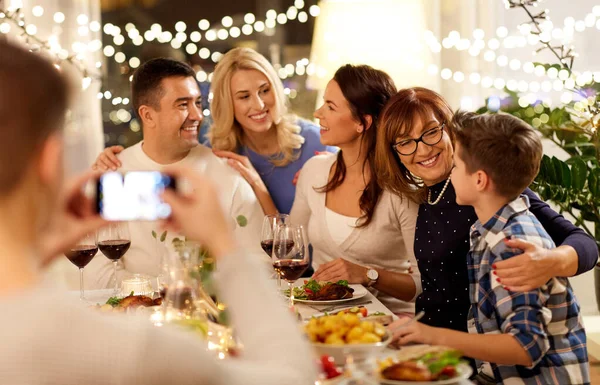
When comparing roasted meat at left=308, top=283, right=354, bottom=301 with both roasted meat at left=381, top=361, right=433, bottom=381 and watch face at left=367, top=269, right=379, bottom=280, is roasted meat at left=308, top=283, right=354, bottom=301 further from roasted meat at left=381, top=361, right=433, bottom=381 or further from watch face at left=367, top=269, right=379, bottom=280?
roasted meat at left=381, top=361, right=433, bottom=381

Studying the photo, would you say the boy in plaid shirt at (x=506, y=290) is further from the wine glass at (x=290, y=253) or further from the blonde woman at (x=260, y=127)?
the blonde woman at (x=260, y=127)

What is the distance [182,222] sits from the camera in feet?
3.18

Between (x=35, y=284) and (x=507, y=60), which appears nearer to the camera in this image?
(x=35, y=284)

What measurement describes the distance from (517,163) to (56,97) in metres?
1.27

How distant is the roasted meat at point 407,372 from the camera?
4.44ft

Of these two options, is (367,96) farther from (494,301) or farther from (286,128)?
(494,301)

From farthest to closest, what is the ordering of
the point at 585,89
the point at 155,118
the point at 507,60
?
1. the point at 507,60
2. the point at 585,89
3. the point at 155,118

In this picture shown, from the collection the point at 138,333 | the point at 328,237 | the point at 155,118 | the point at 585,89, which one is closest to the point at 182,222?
the point at 138,333

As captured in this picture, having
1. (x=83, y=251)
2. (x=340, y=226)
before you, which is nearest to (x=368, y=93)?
(x=340, y=226)

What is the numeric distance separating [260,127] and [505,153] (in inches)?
69.0

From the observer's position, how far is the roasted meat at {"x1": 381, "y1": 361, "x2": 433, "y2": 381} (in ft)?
4.44

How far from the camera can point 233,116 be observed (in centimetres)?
349

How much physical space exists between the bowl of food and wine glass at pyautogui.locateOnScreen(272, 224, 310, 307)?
452 mm

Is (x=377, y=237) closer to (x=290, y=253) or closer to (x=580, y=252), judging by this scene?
(x=290, y=253)
